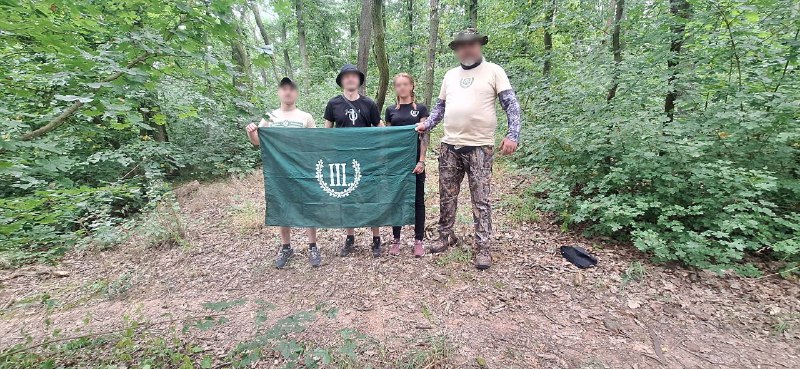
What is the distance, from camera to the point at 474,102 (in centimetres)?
334

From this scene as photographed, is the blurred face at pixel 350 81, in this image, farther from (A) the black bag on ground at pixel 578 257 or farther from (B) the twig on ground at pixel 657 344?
(B) the twig on ground at pixel 657 344

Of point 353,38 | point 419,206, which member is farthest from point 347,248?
point 353,38

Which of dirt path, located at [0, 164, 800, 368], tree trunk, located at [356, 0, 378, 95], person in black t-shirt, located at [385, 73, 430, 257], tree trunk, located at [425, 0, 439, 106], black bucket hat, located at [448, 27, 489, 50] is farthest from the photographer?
tree trunk, located at [425, 0, 439, 106]

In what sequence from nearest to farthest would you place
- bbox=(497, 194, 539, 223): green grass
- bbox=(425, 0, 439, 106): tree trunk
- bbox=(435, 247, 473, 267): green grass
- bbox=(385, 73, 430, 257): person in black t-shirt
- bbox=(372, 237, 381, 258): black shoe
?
bbox=(385, 73, 430, 257): person in black t-shirt, bbox=(435, 247, 473, 267): green grass, bbox=(372, 237, 381, 258): black shoe, bbox=(497, 194, 539, 223): green grass, bbox=(425, 0, 439, 106): tree trunk

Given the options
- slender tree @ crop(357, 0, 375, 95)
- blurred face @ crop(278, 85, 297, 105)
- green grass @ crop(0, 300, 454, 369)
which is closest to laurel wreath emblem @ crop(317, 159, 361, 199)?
blurred face @ crop(278, 85, 297, 105)

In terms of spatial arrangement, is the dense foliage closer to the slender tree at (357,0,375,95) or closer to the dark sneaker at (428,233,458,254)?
the dark sneaker at (428,233,458,254)

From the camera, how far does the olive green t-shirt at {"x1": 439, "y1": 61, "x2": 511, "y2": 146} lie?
3.34 meters

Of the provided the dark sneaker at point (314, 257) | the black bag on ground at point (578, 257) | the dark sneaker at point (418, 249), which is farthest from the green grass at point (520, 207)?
the dark sneaker at point (314, 257)

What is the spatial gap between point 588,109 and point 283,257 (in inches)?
180

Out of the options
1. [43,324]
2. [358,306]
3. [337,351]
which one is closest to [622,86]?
[358,306]

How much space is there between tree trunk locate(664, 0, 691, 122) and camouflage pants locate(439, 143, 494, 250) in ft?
8.43

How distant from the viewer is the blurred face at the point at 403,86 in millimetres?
3568

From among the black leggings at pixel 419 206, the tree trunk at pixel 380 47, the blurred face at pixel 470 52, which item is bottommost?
the black leggings at pixel 419 206

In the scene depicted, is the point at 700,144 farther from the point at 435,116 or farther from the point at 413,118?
the point at 413,118
